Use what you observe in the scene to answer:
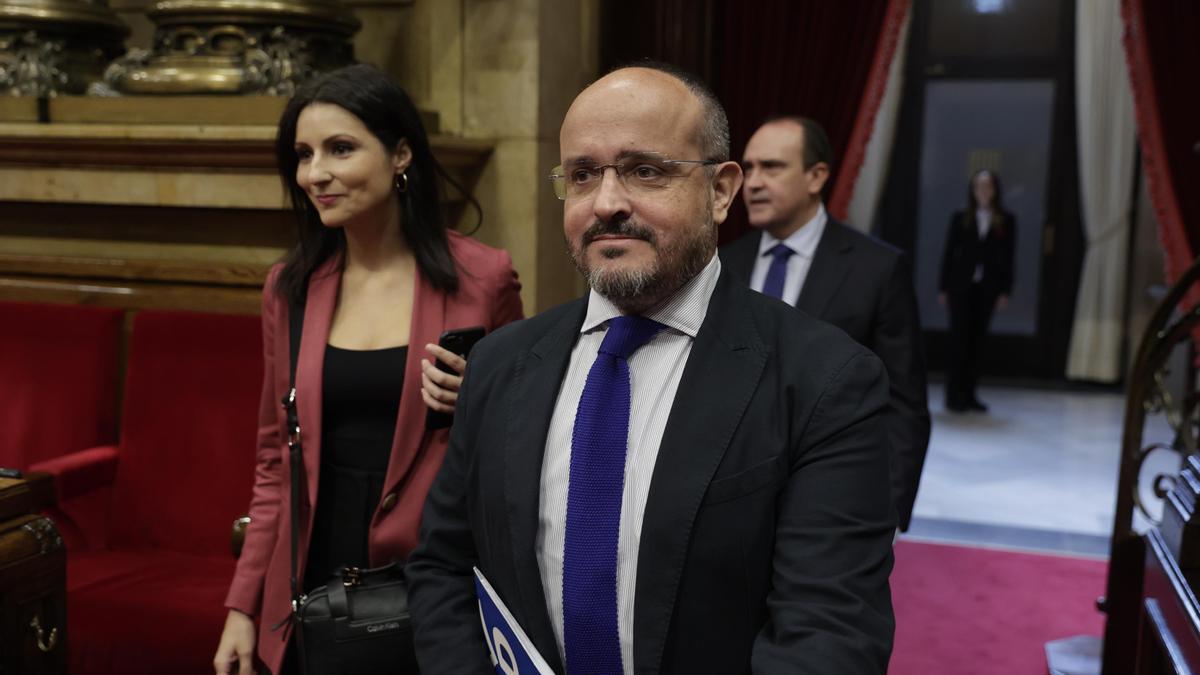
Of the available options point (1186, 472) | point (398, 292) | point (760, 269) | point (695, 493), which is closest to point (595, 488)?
point (695, 493)

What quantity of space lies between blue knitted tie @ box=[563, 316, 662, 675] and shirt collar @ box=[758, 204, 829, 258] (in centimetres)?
203

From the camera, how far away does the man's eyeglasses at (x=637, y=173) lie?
56.8 inches

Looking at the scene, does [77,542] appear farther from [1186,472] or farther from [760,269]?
[1186,472]

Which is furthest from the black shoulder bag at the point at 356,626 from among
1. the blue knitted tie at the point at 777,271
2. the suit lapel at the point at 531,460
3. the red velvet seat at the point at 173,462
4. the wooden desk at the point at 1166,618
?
the blue knitted tie at the point at 777,271

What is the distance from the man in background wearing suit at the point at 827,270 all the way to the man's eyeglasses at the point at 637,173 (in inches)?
63.0

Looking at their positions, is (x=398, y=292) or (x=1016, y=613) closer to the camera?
(x=398, y=292)

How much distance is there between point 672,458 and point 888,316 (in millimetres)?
1908

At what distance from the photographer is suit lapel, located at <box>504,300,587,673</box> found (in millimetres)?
1492

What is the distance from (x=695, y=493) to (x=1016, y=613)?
3480 mm

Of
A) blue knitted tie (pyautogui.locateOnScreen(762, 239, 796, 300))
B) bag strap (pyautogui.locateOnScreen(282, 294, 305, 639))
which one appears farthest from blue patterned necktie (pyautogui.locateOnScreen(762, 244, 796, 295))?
bag strap (pyautogui.locateOnScreen(282, 294, 305, 639))

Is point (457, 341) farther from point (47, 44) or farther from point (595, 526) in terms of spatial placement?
point (47, 44)

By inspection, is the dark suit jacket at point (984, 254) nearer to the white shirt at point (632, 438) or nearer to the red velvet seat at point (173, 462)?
the red velvet seat at point (173, 462)

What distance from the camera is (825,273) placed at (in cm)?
328

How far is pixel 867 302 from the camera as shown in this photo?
3178mm
